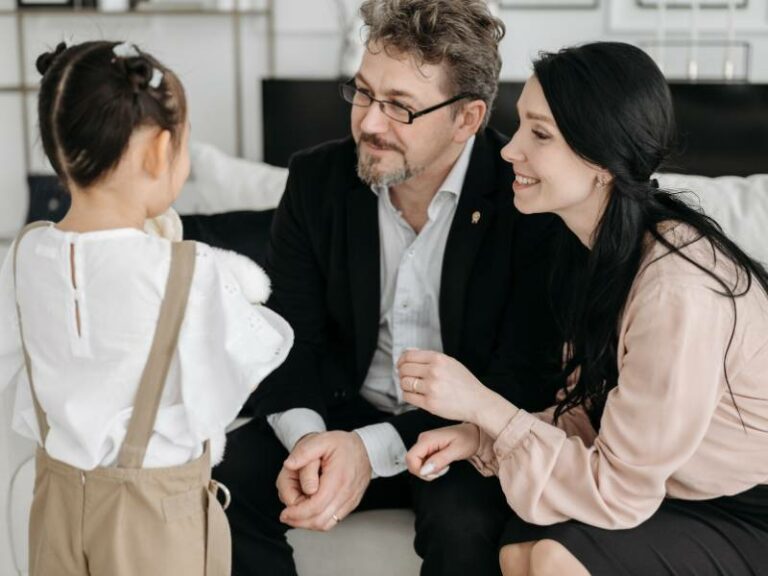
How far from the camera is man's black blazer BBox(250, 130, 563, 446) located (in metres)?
1.85

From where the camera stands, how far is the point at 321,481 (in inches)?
65.9

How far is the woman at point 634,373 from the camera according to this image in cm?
142

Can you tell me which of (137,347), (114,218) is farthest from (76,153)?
A: (137,347)

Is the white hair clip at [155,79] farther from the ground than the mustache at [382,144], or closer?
farther from the ground

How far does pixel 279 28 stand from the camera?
309cm

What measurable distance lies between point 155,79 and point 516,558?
87cm

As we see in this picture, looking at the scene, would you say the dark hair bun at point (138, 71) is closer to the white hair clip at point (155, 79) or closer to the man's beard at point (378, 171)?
the white hair clip at point (155, 79)

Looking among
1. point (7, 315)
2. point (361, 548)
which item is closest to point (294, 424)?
point (361, 548)

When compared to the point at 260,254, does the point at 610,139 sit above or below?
above

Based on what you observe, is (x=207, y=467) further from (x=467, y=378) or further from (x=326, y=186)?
(x=326, y=186)

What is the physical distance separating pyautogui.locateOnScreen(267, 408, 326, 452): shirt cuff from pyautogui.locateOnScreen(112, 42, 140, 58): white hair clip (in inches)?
30.6

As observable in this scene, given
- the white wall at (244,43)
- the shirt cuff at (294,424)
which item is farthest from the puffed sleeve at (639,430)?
the white wall at (244,43)

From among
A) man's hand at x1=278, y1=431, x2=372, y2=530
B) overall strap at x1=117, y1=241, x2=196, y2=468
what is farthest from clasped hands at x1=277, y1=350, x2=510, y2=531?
overall strap at x1=117, y1=241, x2=196, y2=468

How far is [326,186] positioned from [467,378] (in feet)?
1.83
